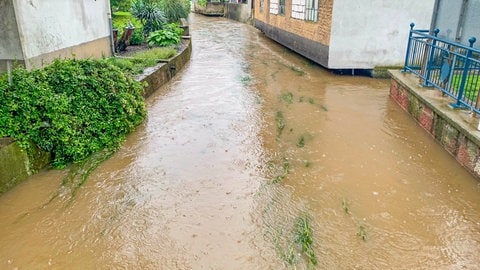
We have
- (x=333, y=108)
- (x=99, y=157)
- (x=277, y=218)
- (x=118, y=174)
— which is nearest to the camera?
(x=277, y=218)

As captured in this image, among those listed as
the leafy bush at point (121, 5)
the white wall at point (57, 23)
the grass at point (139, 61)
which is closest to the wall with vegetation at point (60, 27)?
the white wall at point (57, 23)

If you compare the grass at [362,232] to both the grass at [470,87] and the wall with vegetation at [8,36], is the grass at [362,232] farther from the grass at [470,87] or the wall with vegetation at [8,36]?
the wall with vegetation at [8,36]

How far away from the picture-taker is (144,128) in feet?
20.9

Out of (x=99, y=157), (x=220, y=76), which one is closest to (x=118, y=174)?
(x=99, y=157)

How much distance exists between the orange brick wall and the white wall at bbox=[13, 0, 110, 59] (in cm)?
566

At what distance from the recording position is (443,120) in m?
5.50

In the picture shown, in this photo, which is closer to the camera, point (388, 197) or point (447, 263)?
point (447, 263)

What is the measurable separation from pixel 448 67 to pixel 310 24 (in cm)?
590

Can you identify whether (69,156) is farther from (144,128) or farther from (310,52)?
(310,52)

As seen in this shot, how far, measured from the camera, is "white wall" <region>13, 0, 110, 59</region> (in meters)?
6.09

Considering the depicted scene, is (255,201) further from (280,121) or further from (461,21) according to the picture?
(461,21)

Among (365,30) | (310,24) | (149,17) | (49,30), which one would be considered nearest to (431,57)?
(365,30)

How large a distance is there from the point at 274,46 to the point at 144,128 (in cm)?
1049

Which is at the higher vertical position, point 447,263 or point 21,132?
point 21,132
